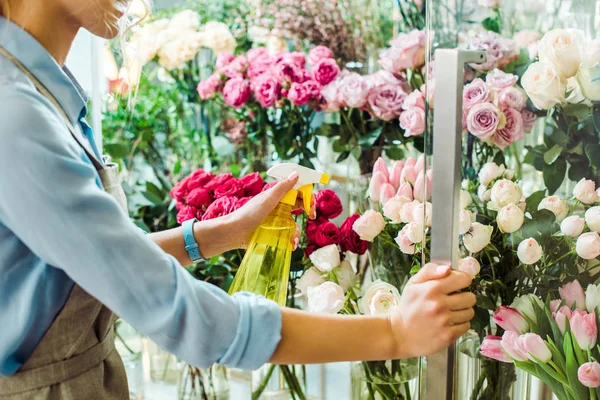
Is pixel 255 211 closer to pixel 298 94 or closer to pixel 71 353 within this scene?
pixel 71 353

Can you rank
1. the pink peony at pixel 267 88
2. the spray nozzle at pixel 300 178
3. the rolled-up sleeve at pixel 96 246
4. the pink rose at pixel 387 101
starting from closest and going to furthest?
the rolled-up sleeve at pixel 96 246 < the spray nozzle at pixel 300 178 < the pink rose at pixel 387 101 < the pink peony at pixel 267 88

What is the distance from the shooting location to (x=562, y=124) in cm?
79

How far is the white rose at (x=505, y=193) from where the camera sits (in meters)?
0.82

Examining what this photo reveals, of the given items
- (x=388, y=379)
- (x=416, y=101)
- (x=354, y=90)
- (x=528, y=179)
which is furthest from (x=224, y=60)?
(x=528, y=179)

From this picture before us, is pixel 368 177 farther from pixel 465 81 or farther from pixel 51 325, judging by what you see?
pixel 51 325

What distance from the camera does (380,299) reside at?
1058 millimetres

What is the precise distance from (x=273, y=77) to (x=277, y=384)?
62 centimetres

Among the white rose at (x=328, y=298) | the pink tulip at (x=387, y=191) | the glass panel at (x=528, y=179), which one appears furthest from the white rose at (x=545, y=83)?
the white rose at (x=328, y=298)

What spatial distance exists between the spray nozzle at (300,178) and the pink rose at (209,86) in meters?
0.63

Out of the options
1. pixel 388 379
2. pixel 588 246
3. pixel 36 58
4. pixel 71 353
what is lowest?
pixel 388 379

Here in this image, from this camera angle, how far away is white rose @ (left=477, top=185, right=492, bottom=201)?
84 centimetres

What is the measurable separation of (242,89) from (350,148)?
9.9 inches

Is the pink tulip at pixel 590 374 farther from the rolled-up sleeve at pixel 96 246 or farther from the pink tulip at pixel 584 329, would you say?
the rolled-up sleeve at pixel 96 246

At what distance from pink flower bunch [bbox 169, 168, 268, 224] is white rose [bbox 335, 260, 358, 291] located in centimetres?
18
